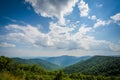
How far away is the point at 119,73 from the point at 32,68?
304 ft

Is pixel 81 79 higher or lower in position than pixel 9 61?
lower

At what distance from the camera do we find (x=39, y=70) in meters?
140

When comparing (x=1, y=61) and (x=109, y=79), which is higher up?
(x=1, y=61)

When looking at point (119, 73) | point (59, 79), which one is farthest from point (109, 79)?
point (59, 79)

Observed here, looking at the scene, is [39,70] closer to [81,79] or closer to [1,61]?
[81,79]

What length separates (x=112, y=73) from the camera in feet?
577

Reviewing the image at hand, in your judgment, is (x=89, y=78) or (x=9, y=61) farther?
(x=89, y=78)

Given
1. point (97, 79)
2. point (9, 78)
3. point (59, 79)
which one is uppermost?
point (9, 78)

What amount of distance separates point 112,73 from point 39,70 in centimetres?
8394

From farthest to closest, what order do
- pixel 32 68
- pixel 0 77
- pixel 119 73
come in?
pixel 119 73, pixel 32 68, pixel 0 77

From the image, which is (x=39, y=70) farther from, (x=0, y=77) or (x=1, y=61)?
(x=0, y=77)

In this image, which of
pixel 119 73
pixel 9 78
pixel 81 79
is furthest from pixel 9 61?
pixel 119 73

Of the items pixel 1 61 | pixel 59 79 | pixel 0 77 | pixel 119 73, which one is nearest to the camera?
pixel 0 77

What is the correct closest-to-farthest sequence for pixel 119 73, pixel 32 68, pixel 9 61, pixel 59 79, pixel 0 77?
pixel 0 77 → pixel 59 79 → pixel 9 61 → pixel 32 68 → pixel 119 73
